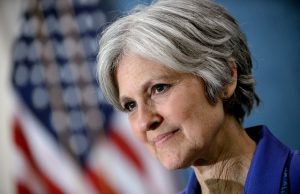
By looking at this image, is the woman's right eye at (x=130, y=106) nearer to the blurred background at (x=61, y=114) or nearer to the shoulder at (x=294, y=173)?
the shoulder at (x=294, y=173)

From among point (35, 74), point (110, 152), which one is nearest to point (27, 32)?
point (35, 74)

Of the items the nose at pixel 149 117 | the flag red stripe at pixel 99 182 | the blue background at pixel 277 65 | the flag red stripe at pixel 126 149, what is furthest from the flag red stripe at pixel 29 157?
the nose at pixel 149 117

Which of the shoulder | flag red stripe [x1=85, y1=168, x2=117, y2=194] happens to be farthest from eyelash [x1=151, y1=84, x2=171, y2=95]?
flag red stripe [x1=85, y1=168, x2=117, y2=194]

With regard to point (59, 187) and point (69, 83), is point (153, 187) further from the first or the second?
point (69, 83)

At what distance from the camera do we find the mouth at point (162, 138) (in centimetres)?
91

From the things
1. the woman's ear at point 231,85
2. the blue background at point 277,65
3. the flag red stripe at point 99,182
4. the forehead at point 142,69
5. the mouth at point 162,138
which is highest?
the forehead at point 142,69

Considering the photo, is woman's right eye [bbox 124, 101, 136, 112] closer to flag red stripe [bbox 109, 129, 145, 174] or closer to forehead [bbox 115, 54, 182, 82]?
forehead [bbox 115, 54, 182, 82]

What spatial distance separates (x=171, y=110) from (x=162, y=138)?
0.06m

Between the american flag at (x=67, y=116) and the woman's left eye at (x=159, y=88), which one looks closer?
the woman's left eye at (x=159, y=88)

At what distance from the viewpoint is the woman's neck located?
0.98m

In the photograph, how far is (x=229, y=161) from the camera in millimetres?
991

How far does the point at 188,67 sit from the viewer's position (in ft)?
3.01

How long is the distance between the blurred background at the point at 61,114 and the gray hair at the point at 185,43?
87 centimetres

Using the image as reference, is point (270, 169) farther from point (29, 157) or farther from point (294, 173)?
point (29, 157)
